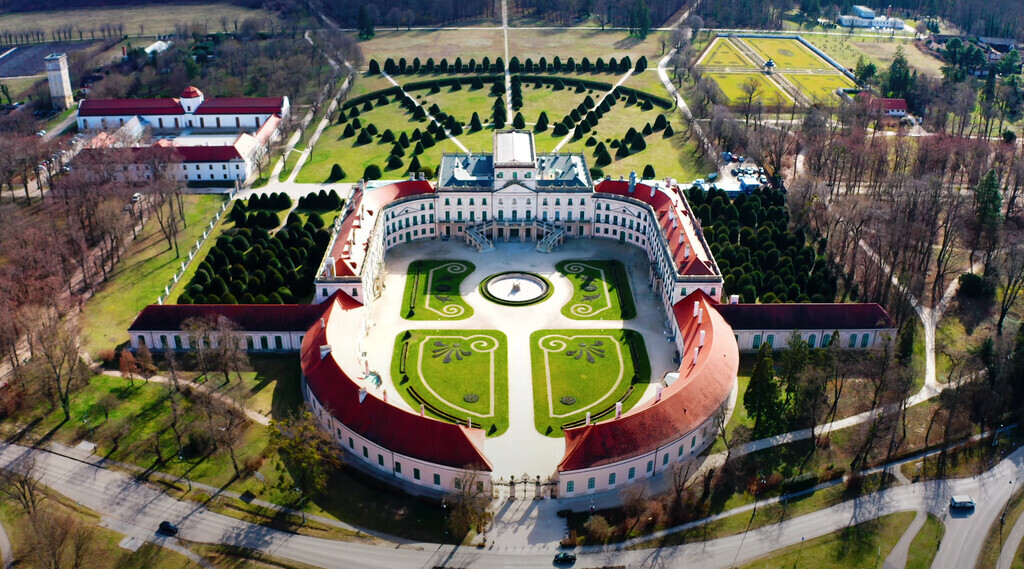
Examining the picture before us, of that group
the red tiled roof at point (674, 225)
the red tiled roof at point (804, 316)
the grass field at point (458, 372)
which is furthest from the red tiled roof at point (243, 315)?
the red tiled roof at point (804, 316)

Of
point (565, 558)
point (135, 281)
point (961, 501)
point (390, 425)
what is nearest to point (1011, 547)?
point (961, 501)

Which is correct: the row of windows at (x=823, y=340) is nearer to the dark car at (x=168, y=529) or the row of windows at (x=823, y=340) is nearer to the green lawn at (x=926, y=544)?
the green lawn at (x=926, y=544)

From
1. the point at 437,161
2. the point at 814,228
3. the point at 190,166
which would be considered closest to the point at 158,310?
the point at 190,166

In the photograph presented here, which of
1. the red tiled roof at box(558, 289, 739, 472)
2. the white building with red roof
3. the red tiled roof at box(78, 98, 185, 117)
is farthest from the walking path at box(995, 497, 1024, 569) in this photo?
the red tiled roof at box(78, 98, 185, 117)

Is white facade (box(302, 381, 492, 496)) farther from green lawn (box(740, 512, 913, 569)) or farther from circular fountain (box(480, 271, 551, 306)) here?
circular fountain (box(480, 271, 551, 306))

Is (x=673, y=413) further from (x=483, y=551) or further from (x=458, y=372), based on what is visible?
(x=458, y=372)

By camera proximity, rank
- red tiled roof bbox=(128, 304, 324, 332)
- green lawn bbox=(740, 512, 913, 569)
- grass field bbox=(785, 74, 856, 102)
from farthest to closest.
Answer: grass field bbox=(785, 74, 856, 102) < red tiled roof bbox=(128, 304, 324, 332) < green lawn bbox=(740, 512, 913, 569)
